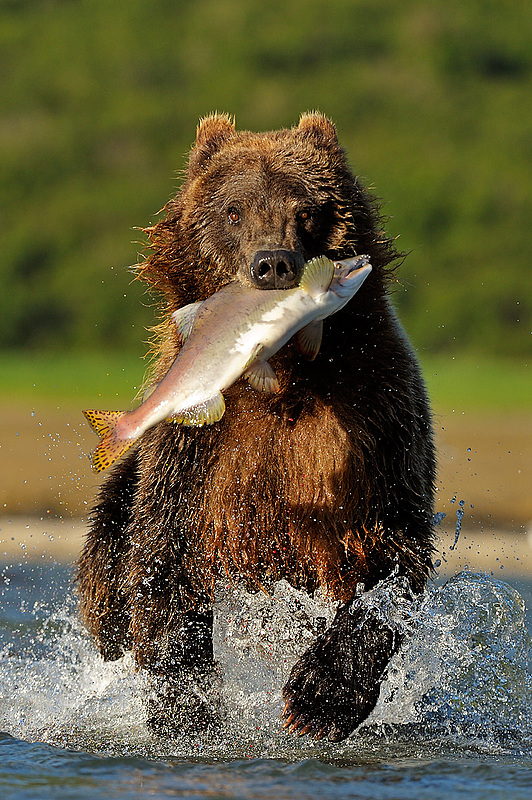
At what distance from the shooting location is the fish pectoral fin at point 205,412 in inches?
179

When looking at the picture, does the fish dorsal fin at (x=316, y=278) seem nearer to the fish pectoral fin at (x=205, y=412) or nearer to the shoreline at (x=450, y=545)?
the fish pectoral fin at (x=205, y=412)

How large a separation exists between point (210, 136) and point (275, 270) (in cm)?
141

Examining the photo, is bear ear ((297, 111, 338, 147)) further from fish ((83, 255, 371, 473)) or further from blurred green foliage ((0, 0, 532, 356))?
blurred green foliage ((0, 0, 532, 356))

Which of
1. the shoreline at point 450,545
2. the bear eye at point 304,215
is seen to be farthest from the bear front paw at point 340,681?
the shoreline at point 450,545

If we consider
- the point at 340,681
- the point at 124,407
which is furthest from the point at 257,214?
the point at 124,407

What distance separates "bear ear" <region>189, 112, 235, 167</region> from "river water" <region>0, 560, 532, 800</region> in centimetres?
200

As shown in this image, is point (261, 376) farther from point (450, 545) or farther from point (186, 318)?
point (450, 545)

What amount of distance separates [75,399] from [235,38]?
33522 mm

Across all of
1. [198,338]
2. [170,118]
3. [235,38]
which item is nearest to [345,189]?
[198,338]

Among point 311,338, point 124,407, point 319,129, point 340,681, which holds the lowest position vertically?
point 340,681

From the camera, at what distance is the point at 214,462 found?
5.54 m

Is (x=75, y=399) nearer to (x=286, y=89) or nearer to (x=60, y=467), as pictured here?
(x=60, y=467)

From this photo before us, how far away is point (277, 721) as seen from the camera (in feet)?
18.4

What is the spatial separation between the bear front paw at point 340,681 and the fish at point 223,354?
1.21m
